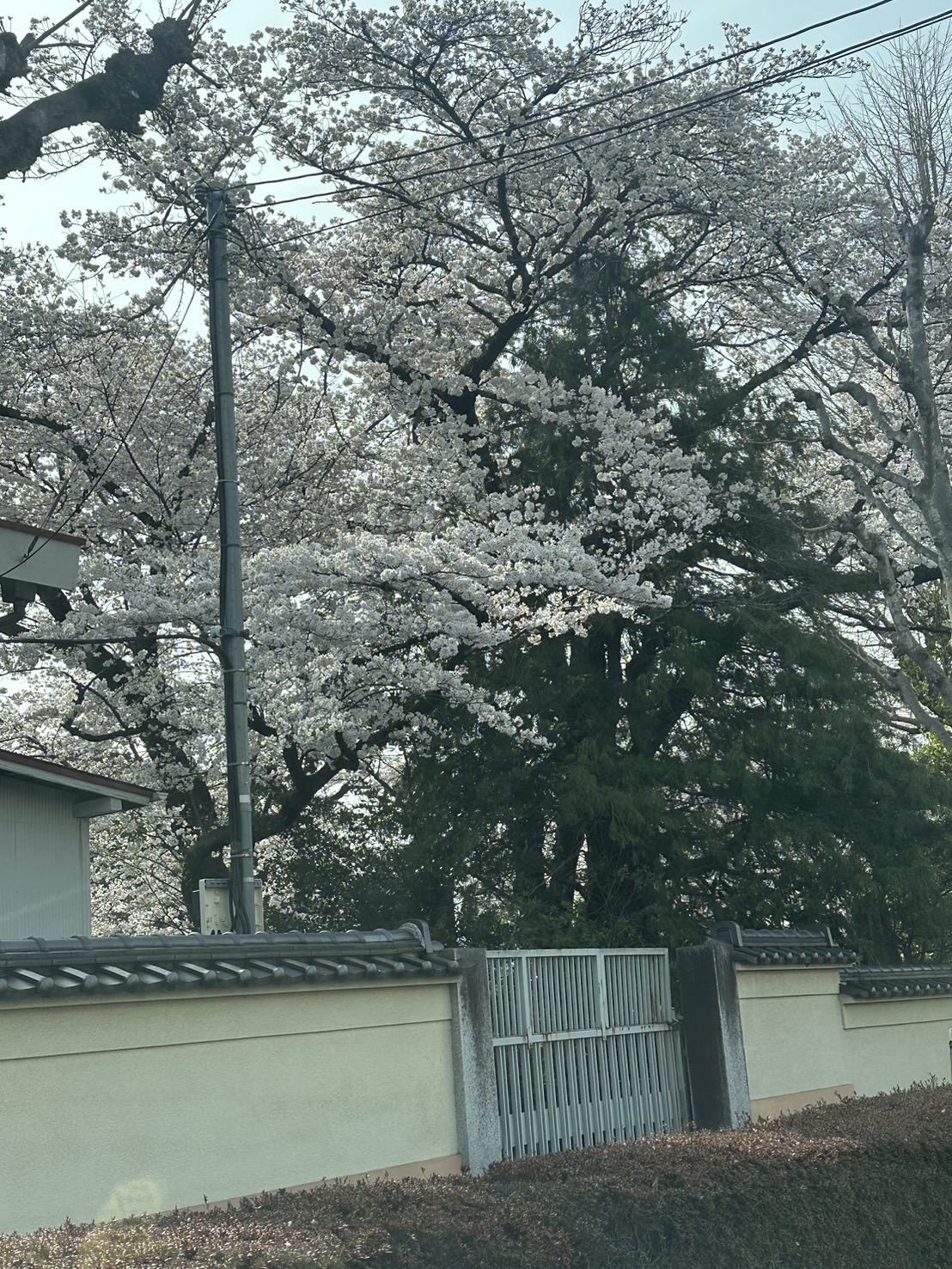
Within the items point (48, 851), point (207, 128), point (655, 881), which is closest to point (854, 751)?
point (655, 881)

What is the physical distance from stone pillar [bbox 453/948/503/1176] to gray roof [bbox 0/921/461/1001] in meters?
0.22

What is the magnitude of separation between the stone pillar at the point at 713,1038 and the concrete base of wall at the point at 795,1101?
28cm

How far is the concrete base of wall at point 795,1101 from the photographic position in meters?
10.6

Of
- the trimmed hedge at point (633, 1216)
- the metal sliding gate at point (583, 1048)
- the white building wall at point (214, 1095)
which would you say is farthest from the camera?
the metal sliding gate at point (583, 1048)

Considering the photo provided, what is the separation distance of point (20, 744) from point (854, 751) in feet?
35.0

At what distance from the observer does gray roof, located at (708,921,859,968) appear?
10656 millimetres

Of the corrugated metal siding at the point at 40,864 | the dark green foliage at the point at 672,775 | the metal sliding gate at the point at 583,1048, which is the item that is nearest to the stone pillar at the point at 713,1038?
the metal sliding gate at the point at 583,1048

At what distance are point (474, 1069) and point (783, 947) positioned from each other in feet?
13.8

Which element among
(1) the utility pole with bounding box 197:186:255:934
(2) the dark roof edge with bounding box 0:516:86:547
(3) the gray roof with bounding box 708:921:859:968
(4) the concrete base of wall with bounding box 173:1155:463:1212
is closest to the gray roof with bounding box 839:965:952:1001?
(3) the gray roof with bounding box 708:921:859:968

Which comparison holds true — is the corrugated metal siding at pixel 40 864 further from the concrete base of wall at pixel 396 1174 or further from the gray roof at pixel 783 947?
the gray roof at pixel 783 947

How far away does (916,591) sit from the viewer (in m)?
19.9

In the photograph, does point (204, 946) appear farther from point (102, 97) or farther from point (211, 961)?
point (102, 97)

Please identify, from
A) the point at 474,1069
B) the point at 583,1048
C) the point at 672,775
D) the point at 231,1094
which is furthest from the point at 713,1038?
the point at 231,1094

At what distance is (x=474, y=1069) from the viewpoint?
324 inches
